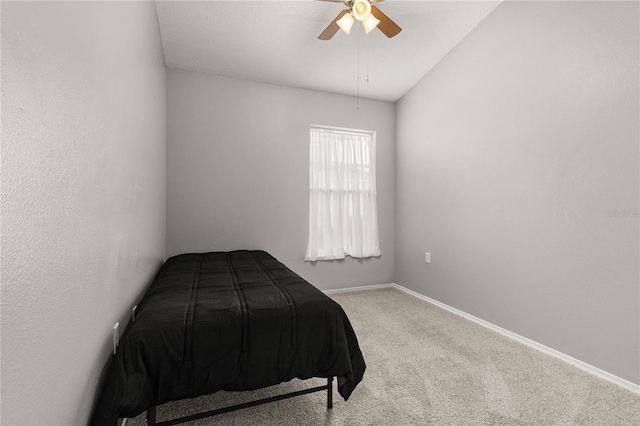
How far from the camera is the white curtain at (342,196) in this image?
3521 millimetres

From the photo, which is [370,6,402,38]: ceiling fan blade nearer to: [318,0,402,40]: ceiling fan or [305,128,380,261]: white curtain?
[318,0,402,40]: ceiling fan

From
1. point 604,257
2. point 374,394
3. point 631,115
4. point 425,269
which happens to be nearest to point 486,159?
point 631,115

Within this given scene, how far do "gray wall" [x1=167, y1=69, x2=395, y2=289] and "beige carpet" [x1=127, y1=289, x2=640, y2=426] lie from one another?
1.51 meters

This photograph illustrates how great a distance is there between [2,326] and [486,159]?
3.04m

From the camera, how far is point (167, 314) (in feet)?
4.01

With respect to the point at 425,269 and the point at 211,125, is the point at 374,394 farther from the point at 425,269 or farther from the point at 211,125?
the point at 211,125

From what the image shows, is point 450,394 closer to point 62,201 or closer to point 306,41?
point 62,201

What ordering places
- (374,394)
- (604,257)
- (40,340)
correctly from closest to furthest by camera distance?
(40,340), (374,394), (604,257)

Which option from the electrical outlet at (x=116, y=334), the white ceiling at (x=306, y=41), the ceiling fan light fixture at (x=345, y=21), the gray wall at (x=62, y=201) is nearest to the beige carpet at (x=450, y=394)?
the electrical outlet at (x=116, y=334)

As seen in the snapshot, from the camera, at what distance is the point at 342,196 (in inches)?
143

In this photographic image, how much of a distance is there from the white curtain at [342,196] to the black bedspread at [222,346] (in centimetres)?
194

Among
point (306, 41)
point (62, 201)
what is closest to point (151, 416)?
point (62, 201)

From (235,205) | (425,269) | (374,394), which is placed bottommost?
(374,394)

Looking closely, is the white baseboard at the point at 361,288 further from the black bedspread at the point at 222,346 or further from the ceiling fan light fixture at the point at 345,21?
the ceiling fan light fixture at the point at 345,21
